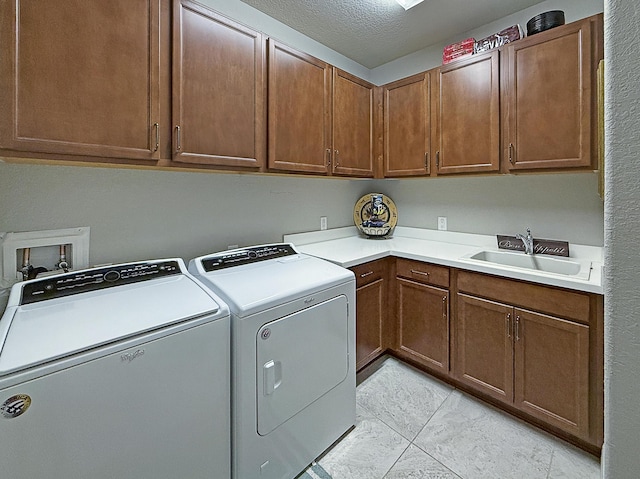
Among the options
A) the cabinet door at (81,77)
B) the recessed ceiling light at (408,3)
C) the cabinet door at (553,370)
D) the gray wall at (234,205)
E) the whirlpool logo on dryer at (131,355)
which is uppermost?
the recessed ceiling light at (408,3)

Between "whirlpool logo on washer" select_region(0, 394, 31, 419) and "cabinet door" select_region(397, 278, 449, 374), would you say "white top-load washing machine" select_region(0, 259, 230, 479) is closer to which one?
"whirlpool logo on washer" select_region(0, 394, 31, 419)

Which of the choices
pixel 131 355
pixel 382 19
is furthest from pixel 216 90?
pixel 382 19

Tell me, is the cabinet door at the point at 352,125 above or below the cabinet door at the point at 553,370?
above

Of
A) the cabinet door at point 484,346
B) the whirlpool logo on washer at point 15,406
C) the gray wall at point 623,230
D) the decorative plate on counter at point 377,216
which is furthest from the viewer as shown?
the decorative plate on counter at point 377,216

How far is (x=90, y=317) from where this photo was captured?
3.50ft

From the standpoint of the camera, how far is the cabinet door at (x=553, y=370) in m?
1.52

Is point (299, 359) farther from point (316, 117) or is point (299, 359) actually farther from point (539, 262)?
point (539, 262)

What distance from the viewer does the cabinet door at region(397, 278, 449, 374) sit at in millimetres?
2053

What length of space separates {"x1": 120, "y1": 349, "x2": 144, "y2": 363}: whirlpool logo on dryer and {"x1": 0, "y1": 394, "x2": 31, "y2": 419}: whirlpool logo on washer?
217 millimetres

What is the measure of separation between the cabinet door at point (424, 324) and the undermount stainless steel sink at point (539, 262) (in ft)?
1.23

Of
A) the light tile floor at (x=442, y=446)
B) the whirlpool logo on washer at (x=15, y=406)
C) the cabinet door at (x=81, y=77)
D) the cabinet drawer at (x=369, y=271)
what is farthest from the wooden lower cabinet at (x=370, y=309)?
the whirlpool logo on washer at (x=15, y=406)

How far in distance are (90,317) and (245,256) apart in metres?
0.89

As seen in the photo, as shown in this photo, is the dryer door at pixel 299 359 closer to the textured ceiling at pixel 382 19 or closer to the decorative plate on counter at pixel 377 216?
A: the decorative plate on counter at pixel 377 216

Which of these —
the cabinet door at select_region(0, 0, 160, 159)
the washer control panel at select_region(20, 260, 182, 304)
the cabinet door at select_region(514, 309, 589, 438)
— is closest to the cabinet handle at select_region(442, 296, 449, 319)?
the cabinet door at select_region(514, 309, 589, 438)
